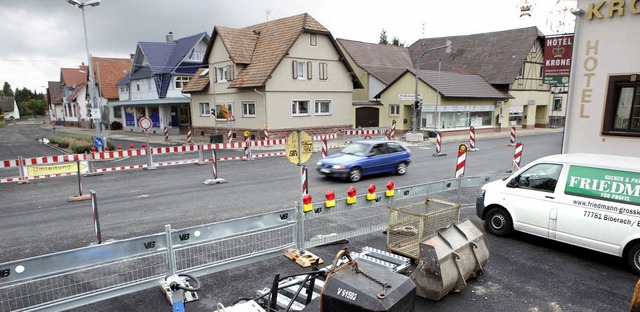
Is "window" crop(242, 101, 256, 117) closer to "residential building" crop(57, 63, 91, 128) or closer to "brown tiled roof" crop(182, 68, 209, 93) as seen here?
"brown tiled roof" crop(182, 68, 209, 93)

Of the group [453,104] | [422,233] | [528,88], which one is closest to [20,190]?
[422,233]

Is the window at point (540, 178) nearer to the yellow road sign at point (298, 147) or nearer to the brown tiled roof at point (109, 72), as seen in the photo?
the yellow road sign at point (298, 147)

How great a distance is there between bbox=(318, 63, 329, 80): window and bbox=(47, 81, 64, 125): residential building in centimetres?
5942

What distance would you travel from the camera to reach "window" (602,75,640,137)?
10.1 metres

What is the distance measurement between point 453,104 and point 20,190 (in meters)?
30.1

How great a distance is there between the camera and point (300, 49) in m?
27.8

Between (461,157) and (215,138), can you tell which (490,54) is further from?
(461,157)

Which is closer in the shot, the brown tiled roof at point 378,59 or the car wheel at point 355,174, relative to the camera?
the car wheel at point 355,174

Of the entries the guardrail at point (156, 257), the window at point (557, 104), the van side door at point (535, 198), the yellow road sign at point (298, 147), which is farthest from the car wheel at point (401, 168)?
the window at point (557, 104)

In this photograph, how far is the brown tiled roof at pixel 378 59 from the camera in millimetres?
39562

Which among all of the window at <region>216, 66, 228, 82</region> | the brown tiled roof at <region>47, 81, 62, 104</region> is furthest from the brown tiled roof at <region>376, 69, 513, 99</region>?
the brown tiled roof at <region>47, 81, 62, 104</region>

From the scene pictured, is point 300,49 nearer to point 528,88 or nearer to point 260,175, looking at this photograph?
point 260,175

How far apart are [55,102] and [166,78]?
50.9 m

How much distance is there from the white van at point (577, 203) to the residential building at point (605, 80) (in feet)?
14.3
